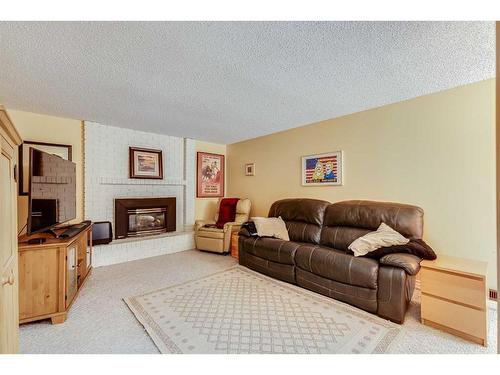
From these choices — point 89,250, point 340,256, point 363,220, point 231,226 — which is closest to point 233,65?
point 340,256

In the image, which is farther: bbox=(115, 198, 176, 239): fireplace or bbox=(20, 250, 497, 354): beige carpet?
bbox=(115, 198, 176, 239): fireplace

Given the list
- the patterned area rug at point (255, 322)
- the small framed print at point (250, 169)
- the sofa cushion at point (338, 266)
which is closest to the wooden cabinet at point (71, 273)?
the patterned area rug at point (255, 322)

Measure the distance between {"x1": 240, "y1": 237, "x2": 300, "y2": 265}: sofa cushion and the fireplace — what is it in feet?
5.92

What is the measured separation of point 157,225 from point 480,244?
4.46 m

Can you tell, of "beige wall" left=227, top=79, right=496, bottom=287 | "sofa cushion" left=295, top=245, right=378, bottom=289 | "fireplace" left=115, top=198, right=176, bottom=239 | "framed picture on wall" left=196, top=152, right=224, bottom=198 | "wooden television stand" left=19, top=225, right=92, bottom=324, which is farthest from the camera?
"framed picture on wall" left=196, top=152, right=224, bottom=198

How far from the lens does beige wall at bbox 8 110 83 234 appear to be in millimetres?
2955

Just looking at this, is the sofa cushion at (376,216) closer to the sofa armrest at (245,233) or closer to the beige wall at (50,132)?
the sofa armrest at (245,233)

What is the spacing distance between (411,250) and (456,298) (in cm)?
44

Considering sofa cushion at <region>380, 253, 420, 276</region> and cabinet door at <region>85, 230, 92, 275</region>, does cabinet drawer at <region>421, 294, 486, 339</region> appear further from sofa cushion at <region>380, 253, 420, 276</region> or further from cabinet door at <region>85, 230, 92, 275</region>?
cabinet door at <region>85, 230, 92, 275</region>

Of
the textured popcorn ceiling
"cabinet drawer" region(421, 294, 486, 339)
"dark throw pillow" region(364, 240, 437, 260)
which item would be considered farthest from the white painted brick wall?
"cabinet drawer" region(421, 294, 486, 339)

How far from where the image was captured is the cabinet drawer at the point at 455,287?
1.66 metres

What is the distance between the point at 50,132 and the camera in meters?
3.21

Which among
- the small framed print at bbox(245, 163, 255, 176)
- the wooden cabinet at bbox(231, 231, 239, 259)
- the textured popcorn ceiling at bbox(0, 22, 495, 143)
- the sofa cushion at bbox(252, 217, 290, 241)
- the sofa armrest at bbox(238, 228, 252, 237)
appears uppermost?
the textured popcorn ceiling at bbox(0, 22, 495, 143)

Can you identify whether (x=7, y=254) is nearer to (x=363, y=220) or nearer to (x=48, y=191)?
(x=48, y=191)
